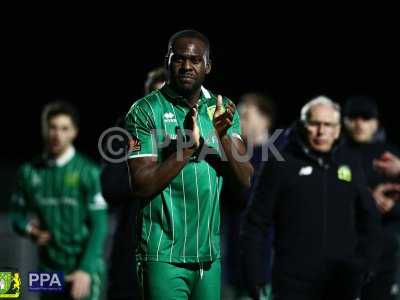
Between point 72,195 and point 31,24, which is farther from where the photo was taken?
point 31,24

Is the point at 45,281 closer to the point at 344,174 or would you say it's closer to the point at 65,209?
the point at 65,209

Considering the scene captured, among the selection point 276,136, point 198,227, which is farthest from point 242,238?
point 198,227

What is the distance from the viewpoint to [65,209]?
683 centimetres

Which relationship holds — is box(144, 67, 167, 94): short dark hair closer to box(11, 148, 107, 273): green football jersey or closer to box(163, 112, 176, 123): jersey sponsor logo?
box(163, 112, 176, 123): jersey sponsor logo

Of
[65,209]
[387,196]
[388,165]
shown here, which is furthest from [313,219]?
[65,209]

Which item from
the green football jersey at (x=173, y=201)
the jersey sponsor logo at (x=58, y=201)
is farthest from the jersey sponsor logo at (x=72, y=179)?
the green football jersey at (x=173, y=201)

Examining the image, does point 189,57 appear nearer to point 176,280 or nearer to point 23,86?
point 176,280

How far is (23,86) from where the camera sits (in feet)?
45.9

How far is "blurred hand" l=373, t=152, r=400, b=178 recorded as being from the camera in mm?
6480

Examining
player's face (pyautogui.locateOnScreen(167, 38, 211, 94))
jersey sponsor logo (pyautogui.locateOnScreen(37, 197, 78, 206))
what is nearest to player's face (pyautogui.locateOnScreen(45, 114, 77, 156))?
jersey sponsor logo (pyautogui.locateOnScreen(37, 197, 78, 206))

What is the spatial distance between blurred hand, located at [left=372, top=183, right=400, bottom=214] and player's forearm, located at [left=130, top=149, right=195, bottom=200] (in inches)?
116

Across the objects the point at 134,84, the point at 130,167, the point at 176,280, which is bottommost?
A: the point at 176,280

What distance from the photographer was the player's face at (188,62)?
12.4 feet

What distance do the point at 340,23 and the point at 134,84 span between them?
10.9 feet
